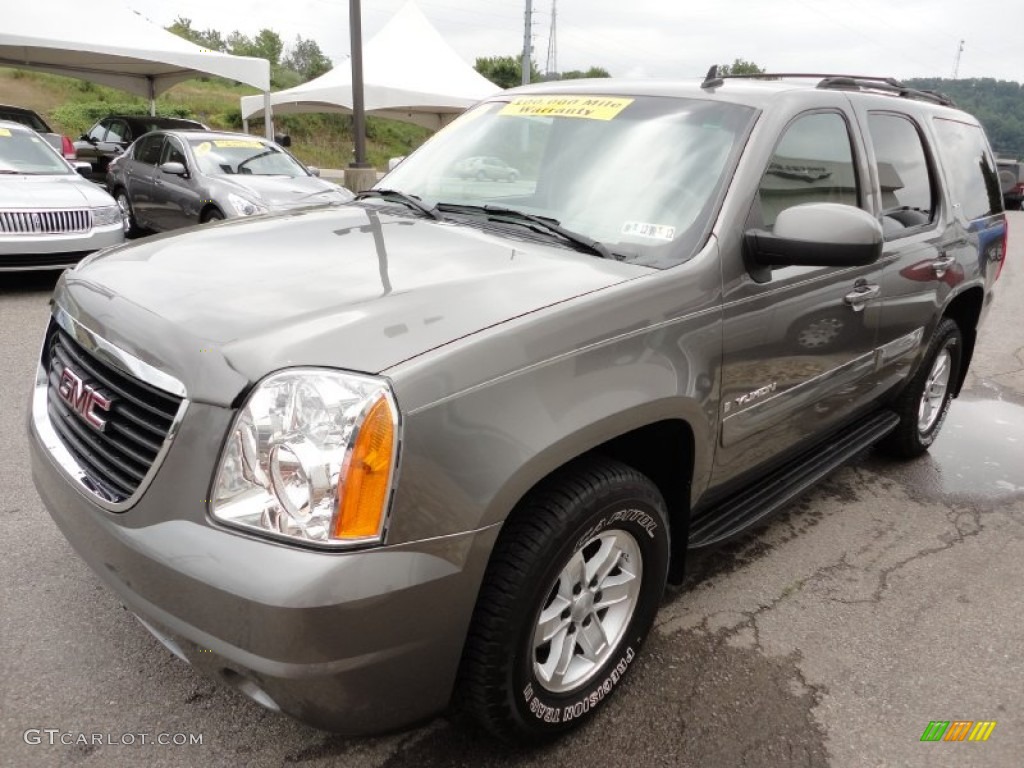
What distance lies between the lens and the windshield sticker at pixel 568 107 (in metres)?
2.84

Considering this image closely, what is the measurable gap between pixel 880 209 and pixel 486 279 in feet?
6.61

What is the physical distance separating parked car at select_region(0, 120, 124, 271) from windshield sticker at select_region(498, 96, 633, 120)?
5.34 meters

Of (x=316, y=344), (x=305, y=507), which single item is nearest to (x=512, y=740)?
(x=305, y=507)

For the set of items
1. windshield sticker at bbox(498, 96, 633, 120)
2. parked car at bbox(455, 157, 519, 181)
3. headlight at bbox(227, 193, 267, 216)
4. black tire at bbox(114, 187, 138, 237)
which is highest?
windshield sticker at bbox(498, 96, 633, 120)

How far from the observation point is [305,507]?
158cm

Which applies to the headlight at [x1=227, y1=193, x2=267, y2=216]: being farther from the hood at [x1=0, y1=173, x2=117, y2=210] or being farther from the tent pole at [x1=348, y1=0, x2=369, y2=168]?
the tent pole at [x1=348, y1=0, x2=369, y2=168]

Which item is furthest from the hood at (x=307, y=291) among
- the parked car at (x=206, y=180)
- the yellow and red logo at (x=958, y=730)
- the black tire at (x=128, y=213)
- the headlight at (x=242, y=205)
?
the black tire at (x=128, y=213)

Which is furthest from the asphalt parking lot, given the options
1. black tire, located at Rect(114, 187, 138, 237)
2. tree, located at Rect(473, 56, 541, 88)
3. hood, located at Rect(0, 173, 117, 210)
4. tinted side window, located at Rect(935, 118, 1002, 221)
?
tree, located at Rect(473, 56, 541, 88)

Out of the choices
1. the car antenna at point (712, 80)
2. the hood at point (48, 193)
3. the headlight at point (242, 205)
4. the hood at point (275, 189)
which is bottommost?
the headlight at point (242, 205)

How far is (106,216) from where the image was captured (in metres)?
7.34

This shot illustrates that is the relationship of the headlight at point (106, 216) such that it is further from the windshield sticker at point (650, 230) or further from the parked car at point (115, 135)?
the parked car at point (115, 135)

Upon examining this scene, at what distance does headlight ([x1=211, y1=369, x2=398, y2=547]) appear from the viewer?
158cm

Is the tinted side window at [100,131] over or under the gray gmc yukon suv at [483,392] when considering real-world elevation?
under

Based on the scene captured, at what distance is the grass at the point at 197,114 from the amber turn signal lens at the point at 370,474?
3430 centimetres
